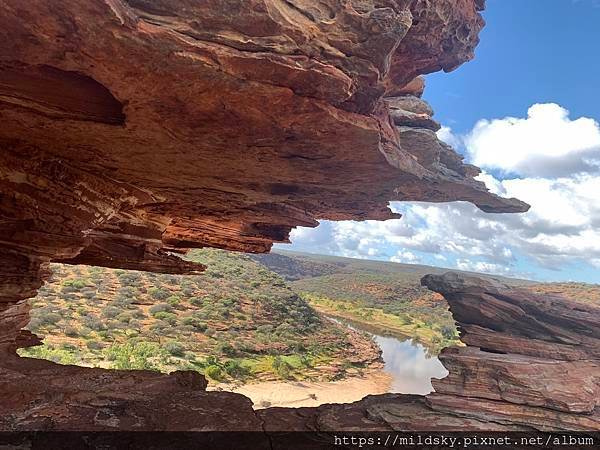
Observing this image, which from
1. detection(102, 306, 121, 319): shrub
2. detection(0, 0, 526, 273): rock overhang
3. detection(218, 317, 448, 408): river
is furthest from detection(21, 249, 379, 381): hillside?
detection(0, 0, 526, 273): rock overhang

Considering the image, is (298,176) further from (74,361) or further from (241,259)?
(241,259)

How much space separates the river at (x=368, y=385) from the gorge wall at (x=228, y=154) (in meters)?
20.0

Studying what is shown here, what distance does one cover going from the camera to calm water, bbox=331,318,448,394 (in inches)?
1864

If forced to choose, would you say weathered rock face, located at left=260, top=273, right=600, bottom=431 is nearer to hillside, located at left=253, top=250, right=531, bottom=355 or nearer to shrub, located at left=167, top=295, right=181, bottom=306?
shrub, located at left=167, top=295, right=181, bottom=306

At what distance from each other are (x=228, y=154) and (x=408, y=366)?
54357 millimetres

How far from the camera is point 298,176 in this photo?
521 inches

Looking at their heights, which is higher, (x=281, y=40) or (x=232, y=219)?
(x=281, y=40)

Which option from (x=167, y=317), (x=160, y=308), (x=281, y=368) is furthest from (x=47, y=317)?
(x=281, y=368)

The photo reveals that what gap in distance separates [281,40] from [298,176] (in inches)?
233

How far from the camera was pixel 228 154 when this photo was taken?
11.3 meters

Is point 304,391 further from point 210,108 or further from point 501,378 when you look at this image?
point 210,108

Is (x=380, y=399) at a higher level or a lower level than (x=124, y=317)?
higher

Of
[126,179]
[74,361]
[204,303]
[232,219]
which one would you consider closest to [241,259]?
[204,303]

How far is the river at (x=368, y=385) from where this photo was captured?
32.8 m
